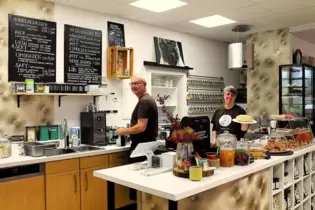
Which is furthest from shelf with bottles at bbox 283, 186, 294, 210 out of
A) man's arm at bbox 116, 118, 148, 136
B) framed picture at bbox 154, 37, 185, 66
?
framed picture at bbox 154, 37, 185, 66

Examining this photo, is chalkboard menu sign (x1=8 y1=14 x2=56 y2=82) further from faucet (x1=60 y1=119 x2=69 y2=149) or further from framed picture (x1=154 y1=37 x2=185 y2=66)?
framed picture (x1=154 y1=37 x2=185 y2=66)

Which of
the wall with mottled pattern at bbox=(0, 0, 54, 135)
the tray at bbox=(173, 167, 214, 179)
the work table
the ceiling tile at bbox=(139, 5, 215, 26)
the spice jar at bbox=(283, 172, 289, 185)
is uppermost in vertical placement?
the ceiling tile at bbox=(139, 5, 215, 26)

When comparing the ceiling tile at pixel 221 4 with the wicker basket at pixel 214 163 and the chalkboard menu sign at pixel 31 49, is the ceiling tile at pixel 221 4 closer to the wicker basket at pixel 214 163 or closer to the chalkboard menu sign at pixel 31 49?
the chalkboard menu sign at pixel 31 49

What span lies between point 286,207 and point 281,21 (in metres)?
3.21

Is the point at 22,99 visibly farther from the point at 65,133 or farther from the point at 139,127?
the point at 139,127

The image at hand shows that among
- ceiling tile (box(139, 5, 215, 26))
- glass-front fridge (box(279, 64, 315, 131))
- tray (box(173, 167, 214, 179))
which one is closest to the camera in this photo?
tray (box(173, 167, 214, 179))

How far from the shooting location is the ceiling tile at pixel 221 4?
12.8 feet

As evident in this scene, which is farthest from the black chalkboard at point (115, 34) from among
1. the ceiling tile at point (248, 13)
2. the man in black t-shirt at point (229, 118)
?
the man in black t-shirt at point (229, 118)

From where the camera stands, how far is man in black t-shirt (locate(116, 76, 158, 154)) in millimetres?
3270

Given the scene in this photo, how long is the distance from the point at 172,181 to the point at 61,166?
5.37 ft

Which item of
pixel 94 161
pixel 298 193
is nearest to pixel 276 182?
pixel 298 193

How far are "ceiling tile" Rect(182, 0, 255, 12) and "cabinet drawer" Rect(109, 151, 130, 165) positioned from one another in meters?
2.10

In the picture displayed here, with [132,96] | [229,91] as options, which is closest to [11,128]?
[132,96]

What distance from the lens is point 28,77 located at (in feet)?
11.8
